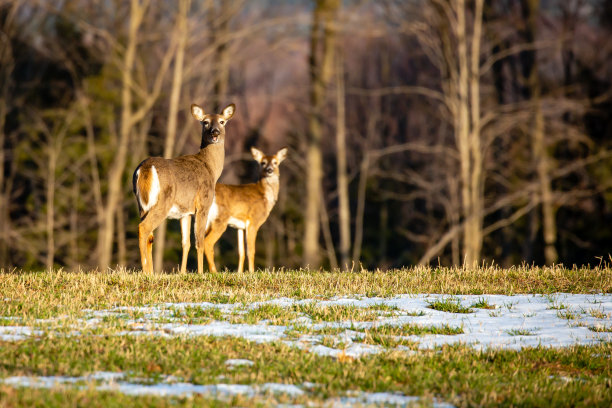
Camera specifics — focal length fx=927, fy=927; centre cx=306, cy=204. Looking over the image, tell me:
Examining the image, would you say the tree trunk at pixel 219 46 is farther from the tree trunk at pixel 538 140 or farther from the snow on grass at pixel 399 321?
the snow on grass at pixel 399 321

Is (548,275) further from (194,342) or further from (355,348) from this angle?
(194,342)

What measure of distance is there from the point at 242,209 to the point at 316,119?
1402 cm

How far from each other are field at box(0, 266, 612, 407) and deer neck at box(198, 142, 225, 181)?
129 inches

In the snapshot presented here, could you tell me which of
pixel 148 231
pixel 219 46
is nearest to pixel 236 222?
pixel 148 231

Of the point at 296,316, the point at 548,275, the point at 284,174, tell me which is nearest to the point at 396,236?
the point at 284,174

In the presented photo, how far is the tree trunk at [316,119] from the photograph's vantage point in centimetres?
2911

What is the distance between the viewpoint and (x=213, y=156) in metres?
14.3

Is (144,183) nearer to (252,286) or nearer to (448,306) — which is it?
(252,286)

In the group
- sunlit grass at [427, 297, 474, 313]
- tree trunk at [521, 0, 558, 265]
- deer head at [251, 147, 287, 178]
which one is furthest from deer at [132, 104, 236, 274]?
tree trunk at [521, 0, 558, 265]

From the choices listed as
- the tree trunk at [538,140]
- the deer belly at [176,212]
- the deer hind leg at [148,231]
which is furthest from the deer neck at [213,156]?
the tree trunk at [538,140]

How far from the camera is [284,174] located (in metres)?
42.5

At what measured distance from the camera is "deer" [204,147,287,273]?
15477mm

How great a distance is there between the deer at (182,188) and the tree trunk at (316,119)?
1439 centimetres

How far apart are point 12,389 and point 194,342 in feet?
6.03
